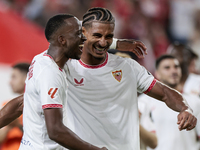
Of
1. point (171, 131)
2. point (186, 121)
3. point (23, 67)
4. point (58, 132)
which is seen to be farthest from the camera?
point (23, 67)

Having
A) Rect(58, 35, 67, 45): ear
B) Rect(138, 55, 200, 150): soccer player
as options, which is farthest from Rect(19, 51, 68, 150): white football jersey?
Rect(138, 55, 200, 150): soccer player

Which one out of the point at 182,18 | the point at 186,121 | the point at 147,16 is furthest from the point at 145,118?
the point at 182,18

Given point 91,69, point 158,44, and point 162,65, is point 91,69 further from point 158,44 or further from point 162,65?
point 158,44

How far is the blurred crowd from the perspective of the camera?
25.3 ft

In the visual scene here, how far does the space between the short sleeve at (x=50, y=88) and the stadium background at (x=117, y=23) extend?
4440 millimetres

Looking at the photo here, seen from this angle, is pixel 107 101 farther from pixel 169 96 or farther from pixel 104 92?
pixel 169 96

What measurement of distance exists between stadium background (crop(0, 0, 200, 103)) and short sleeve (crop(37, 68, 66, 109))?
4.44m

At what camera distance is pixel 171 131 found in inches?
165

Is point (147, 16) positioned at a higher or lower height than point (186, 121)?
higher

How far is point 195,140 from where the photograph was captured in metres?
4.23

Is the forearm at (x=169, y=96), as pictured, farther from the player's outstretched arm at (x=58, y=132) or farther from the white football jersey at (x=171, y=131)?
the white football jersey at (x=171, y=131)

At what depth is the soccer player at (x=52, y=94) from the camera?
6.61 feet

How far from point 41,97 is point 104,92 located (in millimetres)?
789

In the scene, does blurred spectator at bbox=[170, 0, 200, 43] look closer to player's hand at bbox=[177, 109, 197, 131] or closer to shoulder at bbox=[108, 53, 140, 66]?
shoulder at bbox=[108, 53, 140, 66]
